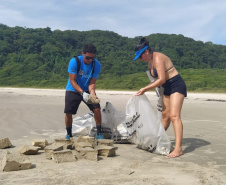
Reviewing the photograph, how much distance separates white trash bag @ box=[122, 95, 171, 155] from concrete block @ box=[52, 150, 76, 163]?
1.15m

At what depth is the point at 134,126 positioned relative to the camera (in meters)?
4.36

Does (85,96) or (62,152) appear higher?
(85,96)

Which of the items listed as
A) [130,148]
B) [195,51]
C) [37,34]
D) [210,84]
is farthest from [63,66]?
[130,148]

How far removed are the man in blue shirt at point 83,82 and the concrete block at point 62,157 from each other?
1204 millimetres

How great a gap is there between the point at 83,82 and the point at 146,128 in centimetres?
126

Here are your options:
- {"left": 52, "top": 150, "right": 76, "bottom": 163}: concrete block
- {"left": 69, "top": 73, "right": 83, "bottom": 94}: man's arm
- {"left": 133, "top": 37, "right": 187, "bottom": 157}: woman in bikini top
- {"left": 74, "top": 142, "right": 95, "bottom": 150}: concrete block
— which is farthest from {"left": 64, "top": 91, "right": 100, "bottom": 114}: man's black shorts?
{"left": 52, "top": 150, "right": 76, "bottom": 163}: concrete block

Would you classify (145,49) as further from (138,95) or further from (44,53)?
(44,53)

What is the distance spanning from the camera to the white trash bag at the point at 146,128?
13.0 ft

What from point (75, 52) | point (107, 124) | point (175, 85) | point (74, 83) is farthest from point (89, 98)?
point (75, 52)

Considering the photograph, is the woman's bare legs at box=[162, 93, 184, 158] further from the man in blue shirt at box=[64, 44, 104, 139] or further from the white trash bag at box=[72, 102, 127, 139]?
the man in blue shirt at box=[64, 44, 104, 139]

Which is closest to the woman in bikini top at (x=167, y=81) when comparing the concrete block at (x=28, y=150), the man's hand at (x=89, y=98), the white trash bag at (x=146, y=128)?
the white trash bag at (x=146, y=128)

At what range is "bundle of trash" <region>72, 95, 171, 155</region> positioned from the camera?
4000 mm

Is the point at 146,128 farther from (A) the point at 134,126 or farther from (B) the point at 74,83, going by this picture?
(B) the point at 74,83

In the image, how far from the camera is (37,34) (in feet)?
247
